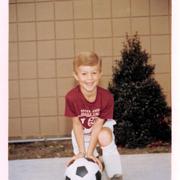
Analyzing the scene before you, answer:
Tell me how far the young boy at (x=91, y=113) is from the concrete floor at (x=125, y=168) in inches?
26.2

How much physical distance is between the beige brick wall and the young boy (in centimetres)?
286

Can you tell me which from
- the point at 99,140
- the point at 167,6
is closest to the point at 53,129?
the point at 167,6

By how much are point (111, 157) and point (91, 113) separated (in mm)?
391

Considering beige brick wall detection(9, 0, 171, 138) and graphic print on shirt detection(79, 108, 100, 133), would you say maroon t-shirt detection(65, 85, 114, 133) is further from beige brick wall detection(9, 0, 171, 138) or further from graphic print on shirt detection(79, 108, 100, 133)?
beige brick wall detection(9, 0, 171, 138)

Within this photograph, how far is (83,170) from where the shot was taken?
11.5 feet

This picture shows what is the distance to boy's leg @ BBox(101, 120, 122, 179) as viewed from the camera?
3.73 m

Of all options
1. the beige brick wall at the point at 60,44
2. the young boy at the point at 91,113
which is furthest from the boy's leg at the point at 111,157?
the beige brick wall at the point at 60,44

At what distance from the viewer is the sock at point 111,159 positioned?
373 cm

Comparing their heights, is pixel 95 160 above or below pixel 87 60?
below

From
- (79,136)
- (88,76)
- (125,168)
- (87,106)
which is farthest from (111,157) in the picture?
(125,168)

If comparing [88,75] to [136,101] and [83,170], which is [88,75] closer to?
[83,170]

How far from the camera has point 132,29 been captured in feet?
21.4

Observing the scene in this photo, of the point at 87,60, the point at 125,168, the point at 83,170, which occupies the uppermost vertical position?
the point at 87,60
